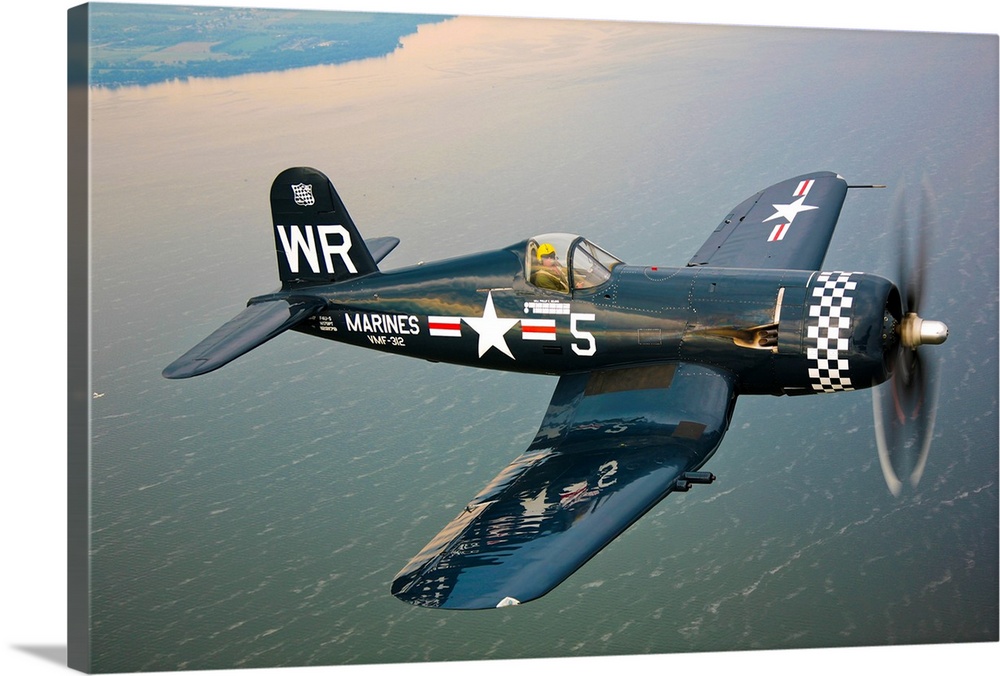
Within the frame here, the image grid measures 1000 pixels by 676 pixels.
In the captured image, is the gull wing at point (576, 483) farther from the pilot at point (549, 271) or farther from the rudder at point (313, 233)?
the rudder at point (313, 233)

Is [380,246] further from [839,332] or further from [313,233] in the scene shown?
[839,332]

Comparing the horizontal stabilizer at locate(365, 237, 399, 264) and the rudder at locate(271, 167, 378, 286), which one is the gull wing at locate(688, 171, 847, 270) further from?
the rudder at locate(271, 167, 378, 286)

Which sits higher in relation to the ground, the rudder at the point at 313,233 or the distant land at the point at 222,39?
the distant land at the point at 222,39

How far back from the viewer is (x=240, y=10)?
490 inches

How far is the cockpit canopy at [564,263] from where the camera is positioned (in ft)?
40.3

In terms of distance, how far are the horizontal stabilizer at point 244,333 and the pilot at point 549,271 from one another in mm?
1974

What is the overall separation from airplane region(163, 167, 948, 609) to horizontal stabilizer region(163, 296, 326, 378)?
0.06 feet

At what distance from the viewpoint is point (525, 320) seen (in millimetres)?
12445

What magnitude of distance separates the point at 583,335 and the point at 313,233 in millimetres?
2546

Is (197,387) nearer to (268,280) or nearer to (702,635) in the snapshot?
(268,280)

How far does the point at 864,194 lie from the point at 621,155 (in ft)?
7.66

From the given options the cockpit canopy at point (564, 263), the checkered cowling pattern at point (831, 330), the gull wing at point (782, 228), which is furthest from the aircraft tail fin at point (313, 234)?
the checkered cowling pattern at point (831, 330)

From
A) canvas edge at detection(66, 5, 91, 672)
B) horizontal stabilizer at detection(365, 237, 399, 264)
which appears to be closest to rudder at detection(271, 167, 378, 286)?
horizontal stabilizer at detection(365, 237, 399, 264)

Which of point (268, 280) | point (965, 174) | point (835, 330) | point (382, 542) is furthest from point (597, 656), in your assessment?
point (965, 174)
